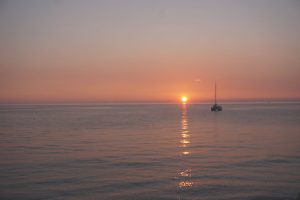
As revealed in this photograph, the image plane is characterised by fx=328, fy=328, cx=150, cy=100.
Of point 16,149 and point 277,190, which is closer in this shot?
point 277,190

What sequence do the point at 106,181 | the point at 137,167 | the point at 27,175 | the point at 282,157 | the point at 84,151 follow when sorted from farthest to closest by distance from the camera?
1. the point at 84,151
2. the point at 282,157
3. the point at 137,167
4. the point at 27,175
5. the point at 106,181

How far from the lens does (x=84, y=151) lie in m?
32.2

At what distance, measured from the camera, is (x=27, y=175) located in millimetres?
21828

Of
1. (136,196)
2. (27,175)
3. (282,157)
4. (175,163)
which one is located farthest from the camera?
(282,157)

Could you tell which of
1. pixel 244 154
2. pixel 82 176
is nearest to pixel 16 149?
pixel 82 176

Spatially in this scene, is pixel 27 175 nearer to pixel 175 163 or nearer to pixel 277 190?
pixel 175 163

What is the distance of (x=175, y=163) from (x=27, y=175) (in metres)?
11.0

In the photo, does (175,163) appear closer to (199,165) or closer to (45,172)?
(199,165)

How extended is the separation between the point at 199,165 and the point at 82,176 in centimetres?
897

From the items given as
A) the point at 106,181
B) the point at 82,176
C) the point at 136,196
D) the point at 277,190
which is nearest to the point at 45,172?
the point at 82,176

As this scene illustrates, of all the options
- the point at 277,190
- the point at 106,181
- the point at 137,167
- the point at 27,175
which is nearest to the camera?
the point at 277,190

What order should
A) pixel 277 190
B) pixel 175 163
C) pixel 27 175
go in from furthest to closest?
pixel 175 163
pixel 27 175
pixel 277 190

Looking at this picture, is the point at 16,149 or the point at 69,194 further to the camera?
the point at 16,149

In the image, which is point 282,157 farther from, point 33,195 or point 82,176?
point 33,195
